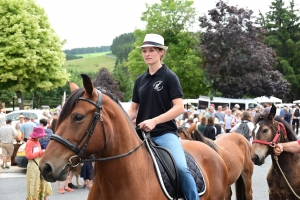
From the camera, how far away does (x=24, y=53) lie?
43.1 meters

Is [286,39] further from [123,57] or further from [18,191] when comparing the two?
[123,57]

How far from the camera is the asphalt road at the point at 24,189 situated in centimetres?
1213

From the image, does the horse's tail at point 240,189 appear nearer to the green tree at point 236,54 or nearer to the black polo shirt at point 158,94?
the black polo shirt at point 158,94

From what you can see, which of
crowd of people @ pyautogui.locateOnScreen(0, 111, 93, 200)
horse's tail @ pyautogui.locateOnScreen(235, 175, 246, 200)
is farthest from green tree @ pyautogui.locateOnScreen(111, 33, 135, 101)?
horse's tail @ pyautogui.locateOnScreen(235, 175, 246, 200)

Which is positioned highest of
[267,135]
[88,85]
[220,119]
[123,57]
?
[88,85]

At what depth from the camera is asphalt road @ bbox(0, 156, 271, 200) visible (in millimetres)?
12133

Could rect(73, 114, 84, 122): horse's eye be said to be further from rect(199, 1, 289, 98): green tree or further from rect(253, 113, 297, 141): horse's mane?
rect(199, 1, 289, 98): green tree

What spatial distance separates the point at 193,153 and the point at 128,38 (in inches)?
6471

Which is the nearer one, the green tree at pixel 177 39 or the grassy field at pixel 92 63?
the green tree at pixel 177 39

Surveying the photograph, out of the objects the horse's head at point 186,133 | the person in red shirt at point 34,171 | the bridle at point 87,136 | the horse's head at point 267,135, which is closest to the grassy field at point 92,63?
the person in red shirt at point 34,171

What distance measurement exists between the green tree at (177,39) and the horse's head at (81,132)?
4687cm

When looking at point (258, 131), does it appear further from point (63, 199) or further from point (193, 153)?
point (63, 199)

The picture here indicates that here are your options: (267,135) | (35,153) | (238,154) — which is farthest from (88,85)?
(35,153)

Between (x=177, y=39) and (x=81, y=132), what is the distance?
4948cm
